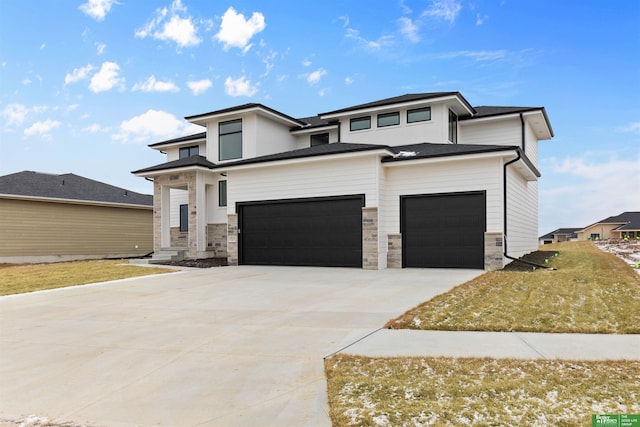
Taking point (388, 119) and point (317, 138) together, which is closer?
point (388, 119)

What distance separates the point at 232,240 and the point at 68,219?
1229 centimetres

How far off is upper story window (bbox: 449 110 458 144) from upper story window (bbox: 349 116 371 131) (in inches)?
143

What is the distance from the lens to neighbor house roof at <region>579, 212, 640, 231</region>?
52.7m

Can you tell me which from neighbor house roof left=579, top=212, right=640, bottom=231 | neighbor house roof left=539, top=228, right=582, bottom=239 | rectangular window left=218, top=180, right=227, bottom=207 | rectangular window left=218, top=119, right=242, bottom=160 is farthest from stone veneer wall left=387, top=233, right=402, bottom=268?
neighbor house roof left=539, top=228, right=582, bottom=239

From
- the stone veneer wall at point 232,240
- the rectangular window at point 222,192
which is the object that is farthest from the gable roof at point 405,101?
the stone veneer wall at point 232,240

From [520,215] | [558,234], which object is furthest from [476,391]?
[558,234]

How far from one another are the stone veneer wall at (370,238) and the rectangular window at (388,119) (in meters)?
5.44

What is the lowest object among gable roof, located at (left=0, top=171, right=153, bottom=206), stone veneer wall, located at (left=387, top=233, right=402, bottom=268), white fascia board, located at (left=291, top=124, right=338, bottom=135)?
stone veneer wall, located at (left=387, top=233, right=402, bottom=268)

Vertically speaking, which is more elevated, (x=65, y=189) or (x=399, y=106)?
(x=399, y=106)

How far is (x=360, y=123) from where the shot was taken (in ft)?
62.8

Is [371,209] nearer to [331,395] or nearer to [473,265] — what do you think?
[473,265]

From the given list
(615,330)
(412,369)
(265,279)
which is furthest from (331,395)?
(265,279)

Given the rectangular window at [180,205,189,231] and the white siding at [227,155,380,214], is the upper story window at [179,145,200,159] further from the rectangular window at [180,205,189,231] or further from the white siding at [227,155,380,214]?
the white siding at [227,155,380,214]

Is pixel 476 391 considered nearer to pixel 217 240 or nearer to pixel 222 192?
pixel 217 240
